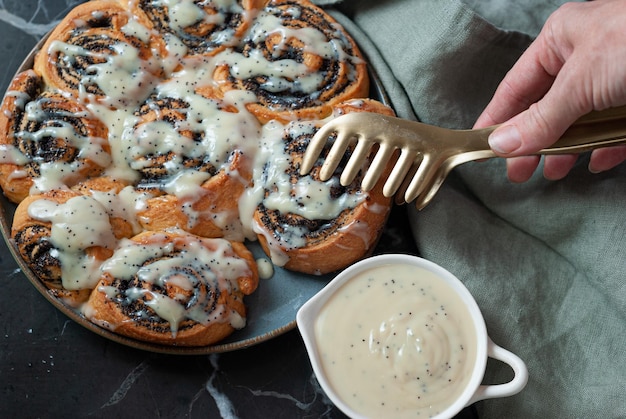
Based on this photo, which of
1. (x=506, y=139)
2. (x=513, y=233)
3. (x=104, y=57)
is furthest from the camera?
(x=513, y=233)

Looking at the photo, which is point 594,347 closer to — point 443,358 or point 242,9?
point 443,358

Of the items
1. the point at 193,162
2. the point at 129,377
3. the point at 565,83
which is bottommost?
the point at 129,377

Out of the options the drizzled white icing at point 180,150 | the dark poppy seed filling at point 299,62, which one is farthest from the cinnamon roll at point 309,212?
the dark poppy seed filling at point 299,62

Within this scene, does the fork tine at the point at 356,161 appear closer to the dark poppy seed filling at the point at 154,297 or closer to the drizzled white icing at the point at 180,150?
the drizzled white icing at the point at 180,150

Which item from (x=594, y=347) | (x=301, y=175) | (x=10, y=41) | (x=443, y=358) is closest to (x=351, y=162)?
(x=301, y=175)

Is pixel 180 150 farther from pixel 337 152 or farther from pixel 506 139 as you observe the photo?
pixel 506 139

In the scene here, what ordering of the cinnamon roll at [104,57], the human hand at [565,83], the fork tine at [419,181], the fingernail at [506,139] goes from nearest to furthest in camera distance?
the human hand at [565,83] < the fingernail at [506,139] < the fork tine at [419,181] < the cinnamon roll at [104,57]

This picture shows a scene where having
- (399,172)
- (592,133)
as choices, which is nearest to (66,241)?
(399,172)
